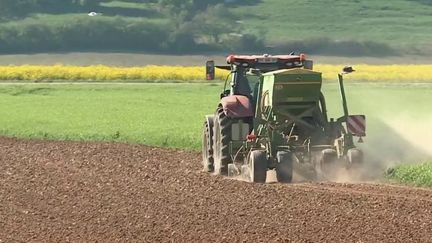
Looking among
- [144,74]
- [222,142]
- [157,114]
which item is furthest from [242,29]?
[222,142]

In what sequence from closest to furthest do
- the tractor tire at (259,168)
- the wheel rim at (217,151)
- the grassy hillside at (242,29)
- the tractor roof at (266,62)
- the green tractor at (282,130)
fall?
the tractor tire at (259,168), the green tractor at (282,130), the wheel rim at (217,151), the tractor roof at (266,62), the grassy hillside at (242,29)

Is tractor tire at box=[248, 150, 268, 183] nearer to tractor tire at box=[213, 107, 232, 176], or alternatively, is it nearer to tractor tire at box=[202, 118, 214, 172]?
tractor tire at box=[213, 107, 232, 176]

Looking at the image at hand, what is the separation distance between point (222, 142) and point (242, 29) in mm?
76088

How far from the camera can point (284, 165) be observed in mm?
16484

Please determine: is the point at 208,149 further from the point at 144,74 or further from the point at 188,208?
the point at 144,74

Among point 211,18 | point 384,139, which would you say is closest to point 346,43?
point 211,18

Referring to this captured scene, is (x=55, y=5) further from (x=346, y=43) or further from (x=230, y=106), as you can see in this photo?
(x=230, y=106)

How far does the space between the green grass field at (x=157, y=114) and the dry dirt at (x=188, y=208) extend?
3254mm

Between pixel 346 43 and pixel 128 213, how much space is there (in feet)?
221

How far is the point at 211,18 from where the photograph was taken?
9325 centimetres

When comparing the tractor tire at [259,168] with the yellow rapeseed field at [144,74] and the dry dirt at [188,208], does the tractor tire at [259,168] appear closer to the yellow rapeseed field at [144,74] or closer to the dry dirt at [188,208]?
the dry dirt at [188,208]

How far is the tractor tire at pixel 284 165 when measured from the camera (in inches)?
649

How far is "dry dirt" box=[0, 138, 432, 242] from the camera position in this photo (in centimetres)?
1165

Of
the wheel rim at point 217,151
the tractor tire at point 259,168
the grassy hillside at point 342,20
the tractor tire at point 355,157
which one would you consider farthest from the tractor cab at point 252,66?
the grassy hillside at point 342,20
